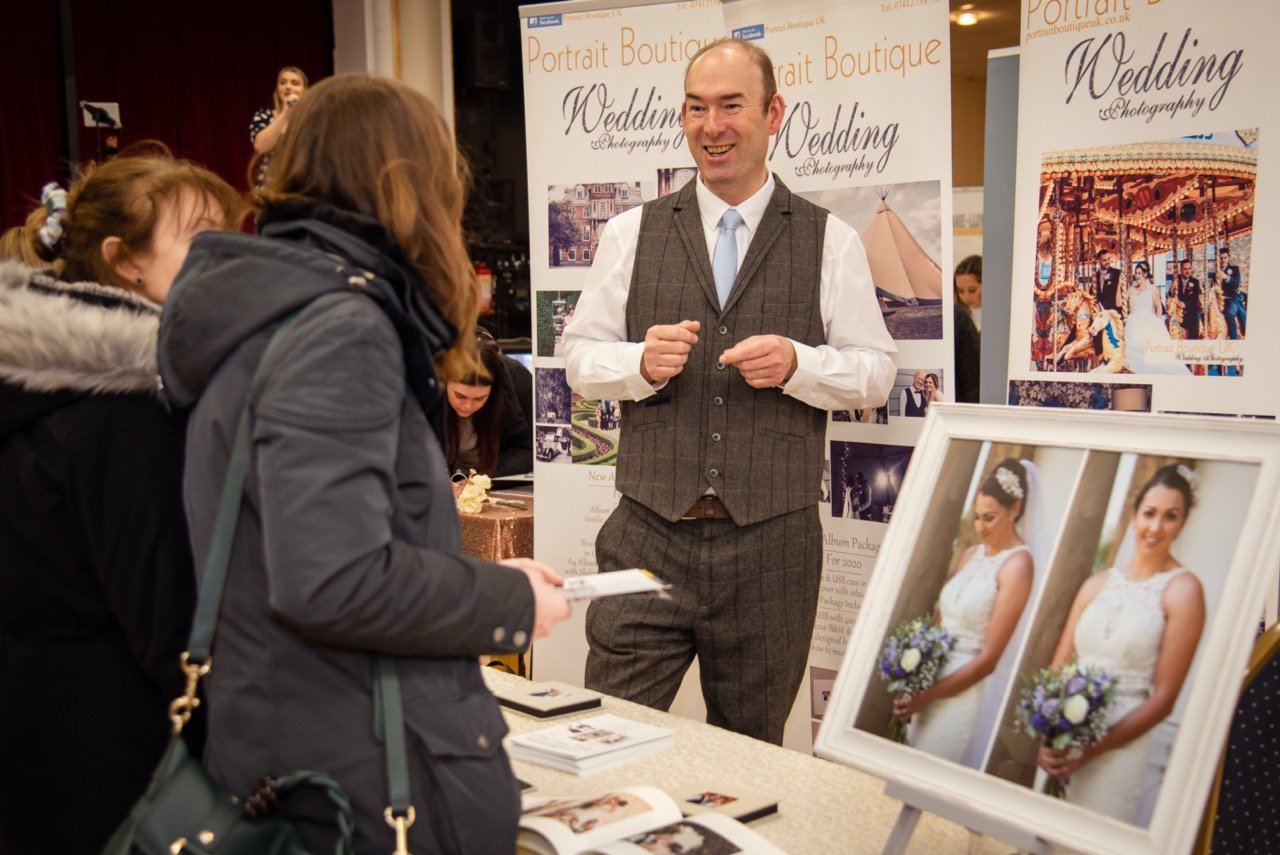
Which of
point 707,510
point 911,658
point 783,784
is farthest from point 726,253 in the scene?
point 911,658

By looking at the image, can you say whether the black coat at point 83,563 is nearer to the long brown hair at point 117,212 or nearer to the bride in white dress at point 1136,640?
the long brown hair at point 117,212

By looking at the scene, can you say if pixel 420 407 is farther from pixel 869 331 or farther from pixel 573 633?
pixel 573 633

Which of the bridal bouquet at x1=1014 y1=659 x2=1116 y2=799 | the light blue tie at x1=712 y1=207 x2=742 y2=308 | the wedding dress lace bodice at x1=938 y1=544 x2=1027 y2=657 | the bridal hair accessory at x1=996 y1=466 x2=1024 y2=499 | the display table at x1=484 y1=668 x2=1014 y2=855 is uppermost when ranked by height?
the light blue tie at x1=712 y1=207 x2=742 y2=308

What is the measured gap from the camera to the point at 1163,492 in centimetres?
122

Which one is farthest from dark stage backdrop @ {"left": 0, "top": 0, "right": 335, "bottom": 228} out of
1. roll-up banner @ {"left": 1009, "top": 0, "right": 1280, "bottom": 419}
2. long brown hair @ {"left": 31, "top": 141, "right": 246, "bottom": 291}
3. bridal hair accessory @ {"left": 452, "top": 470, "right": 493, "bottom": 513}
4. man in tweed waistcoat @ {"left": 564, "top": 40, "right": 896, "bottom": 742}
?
roll-up banner @ {"left": 1009, "top": 0, "right": 1280, "bottom": 419}

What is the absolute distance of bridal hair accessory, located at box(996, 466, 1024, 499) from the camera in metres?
1.33

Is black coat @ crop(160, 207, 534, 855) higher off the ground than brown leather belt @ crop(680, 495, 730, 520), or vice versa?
black coat @ crop(160, 207, 534, 855)

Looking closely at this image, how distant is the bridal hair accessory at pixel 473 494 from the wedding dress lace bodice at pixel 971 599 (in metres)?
2.57

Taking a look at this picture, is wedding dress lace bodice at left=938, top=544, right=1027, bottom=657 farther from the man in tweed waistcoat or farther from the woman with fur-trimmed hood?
the man in tweed waistcoat

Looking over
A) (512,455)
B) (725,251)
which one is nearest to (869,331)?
(725,251)

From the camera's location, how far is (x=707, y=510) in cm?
253

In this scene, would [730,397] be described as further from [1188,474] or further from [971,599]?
[1188,474]

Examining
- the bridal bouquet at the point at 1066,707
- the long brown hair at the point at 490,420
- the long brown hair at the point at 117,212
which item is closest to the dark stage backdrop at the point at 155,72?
the long brown hair at the point at 490,420

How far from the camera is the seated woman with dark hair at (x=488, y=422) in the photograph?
13.3ft
